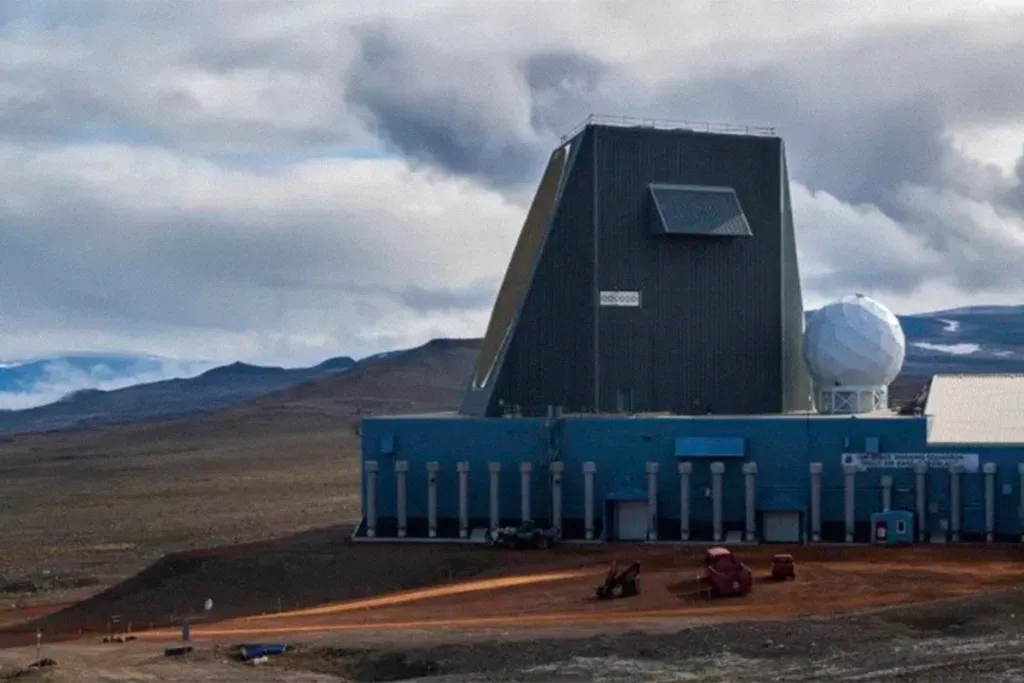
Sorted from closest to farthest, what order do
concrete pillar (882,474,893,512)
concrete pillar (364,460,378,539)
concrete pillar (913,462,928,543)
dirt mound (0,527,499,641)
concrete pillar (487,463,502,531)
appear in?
dirt mound (0,527,499,641) < concrete pillar (913,462,928,543) < concrete pillar (882,474,893,512) < concrete pillar (487,463,502,531) < concrete pillar (364,460,378,539)

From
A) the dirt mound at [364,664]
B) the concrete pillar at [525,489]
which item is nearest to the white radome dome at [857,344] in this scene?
the concrete pillar at [525,489]

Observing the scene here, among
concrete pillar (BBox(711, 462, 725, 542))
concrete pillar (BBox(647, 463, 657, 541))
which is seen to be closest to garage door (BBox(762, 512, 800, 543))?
concrete pillar (BBox(711, 462, 725, 542))

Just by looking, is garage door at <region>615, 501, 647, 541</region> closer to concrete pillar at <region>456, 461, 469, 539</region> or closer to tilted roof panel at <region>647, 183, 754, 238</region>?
concrete pillar at <region>456, 461, 469, 539</region>

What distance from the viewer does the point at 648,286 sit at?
55.1m

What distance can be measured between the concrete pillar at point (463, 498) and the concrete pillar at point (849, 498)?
1235 centimetres

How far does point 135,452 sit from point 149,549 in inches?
2745

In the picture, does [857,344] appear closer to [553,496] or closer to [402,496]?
[553,496]

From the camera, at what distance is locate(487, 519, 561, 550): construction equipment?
4931 centimetres

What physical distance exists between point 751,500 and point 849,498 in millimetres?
3065

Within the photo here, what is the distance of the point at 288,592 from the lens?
44.3 meters

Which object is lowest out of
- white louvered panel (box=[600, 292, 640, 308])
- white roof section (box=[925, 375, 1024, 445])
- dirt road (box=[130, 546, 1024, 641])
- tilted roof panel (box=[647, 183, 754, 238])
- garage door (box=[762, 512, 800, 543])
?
dirt road (box=[130, 546, 1024, 641])

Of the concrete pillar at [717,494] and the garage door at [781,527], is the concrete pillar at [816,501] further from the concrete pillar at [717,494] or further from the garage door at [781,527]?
the concrete pillar at [717,494]

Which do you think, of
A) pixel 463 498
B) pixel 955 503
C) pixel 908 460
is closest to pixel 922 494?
pixel 955 503

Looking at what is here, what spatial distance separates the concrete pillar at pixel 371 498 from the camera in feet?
171
